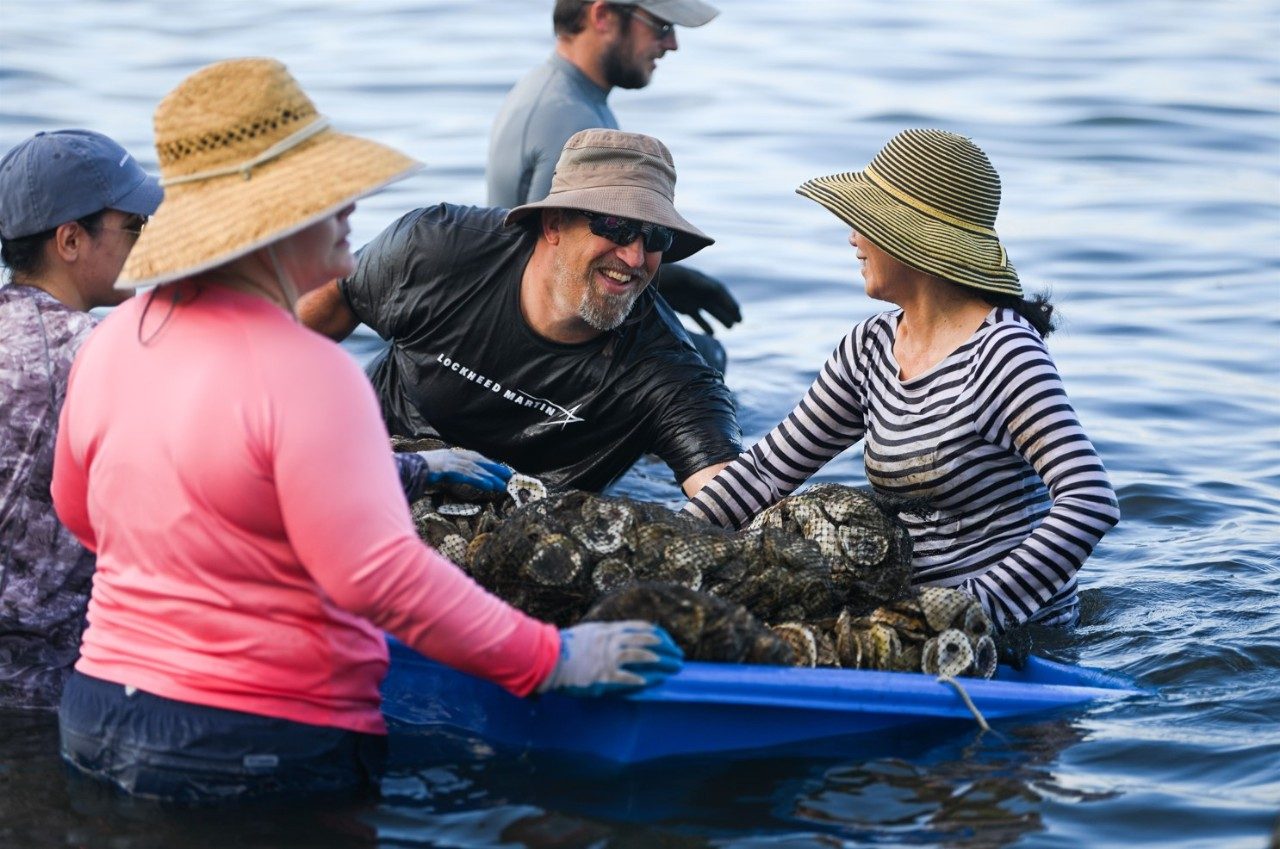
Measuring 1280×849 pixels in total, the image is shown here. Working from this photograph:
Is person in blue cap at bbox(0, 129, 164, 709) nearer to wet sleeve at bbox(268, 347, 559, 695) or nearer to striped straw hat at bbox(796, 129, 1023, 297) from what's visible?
wet sleeve at bbox(268, 347, 559, 695)

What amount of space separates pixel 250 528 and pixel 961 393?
2.06 m

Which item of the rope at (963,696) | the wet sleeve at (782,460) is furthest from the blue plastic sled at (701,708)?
the wet sleeve at (782,460)

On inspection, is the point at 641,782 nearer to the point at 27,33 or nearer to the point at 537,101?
the point at 537,101

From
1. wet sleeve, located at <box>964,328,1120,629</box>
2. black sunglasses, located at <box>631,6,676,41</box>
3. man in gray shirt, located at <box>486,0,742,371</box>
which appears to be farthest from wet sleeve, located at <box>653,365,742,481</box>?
black sunglasses, located at <box>631,6,676,41</box>

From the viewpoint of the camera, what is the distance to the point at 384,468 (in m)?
3.16

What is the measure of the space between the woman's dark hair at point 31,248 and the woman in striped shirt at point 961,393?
190cm

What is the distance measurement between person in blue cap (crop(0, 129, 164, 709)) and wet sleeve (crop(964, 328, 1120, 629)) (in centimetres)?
221

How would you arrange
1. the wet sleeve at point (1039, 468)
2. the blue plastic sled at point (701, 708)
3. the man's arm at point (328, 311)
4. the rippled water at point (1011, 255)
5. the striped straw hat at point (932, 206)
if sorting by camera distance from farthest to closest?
the man's arm at point (328, 311)
the striped straw hat at point (932, 206)
the wet sleeve at point (1039, 468)
the rippled water at point (1011, 255)
the blue plastic sled at point (701, 708)

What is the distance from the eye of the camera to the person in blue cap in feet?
13.8

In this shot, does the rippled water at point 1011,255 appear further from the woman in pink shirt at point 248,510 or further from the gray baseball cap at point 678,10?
the gray baseball cap at point 678,10

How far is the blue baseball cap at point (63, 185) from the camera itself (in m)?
4.30

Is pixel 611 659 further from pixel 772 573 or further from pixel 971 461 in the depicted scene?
pixel 971 461

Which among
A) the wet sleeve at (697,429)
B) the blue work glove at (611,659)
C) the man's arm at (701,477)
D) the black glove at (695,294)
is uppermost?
the blue work glove at (611,659)

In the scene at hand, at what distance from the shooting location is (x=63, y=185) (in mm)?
4324
